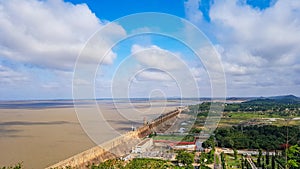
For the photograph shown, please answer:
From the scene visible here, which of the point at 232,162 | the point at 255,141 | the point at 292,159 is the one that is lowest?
the point at 232,162

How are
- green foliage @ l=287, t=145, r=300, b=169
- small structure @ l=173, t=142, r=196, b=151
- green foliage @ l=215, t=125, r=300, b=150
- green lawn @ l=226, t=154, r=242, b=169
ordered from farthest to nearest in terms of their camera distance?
green foliage @ l=215, t=125, r=300, b=150, small structure @ l=173, t=142, r=196, b=151, green lawn @ l=226, t=154, r=242, b=169, green foliage @ l=287, t=145, r=300, b=169

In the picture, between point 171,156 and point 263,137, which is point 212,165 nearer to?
point 171,156

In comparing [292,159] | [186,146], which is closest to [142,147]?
[186,146]

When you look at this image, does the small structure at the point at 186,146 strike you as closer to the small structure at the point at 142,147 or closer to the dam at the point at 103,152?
the small structure at the point at 142,147

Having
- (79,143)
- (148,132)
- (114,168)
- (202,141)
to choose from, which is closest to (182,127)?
(148,132)

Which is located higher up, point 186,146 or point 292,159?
point 292,159

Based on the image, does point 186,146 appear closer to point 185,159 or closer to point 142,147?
point 142,147

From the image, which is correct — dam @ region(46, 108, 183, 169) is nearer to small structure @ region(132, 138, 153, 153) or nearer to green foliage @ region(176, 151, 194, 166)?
small structure @ region(132, 138, 153, 153)

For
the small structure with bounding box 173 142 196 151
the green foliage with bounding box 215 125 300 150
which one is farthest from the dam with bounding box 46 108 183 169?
the green foliage with bounding box 215 125 300 150

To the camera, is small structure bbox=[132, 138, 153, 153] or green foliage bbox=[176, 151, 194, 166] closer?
green foliage bbox=[176, 151, 194, 166]

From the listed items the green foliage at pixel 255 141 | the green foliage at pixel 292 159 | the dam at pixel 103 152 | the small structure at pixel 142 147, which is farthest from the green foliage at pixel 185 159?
the green foliage at pixel 255 141

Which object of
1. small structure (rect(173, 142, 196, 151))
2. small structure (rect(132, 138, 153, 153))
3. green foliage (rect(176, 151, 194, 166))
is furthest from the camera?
small structure (rect(173, 142, 196, 151))
